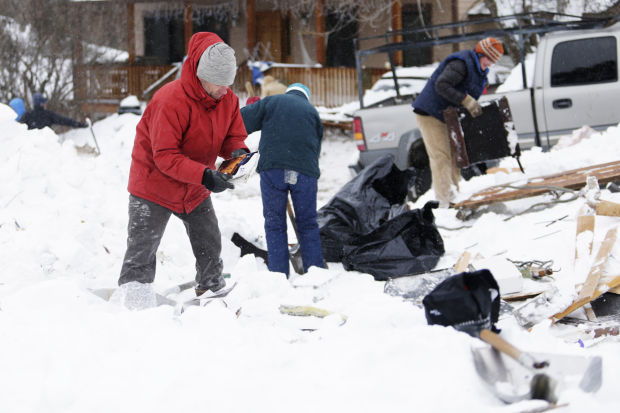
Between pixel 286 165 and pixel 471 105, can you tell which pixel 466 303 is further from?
pixel 471 105

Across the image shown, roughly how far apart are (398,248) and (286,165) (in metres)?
1.07

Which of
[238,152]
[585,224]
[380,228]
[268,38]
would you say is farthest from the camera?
[268,38]

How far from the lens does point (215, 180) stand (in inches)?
138

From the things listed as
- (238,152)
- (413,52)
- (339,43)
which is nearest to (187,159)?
(238,152)

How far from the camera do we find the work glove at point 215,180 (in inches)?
138

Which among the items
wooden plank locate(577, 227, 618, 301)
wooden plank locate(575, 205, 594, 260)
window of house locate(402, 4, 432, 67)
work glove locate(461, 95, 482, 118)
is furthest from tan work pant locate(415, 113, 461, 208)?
window of house locate(402, 4, 432, 67)

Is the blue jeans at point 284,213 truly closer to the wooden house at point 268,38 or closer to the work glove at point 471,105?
the work glove at point 471,105

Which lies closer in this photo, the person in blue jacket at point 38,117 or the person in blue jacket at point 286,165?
the person in blue jacket at point 286,165

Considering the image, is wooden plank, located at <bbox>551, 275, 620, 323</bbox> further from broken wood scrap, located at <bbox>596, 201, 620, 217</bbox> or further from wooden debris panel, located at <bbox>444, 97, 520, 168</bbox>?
wooden debris panel, located at <bbox>444, 97, 520, 168</bbox>

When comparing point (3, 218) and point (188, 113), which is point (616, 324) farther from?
point (3, 218)

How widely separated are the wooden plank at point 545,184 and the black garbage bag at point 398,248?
852mm

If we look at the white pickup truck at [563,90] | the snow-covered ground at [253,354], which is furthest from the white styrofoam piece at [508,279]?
the white pickup truck at [563,90]

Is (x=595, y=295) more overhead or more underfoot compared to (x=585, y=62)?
more underfoot

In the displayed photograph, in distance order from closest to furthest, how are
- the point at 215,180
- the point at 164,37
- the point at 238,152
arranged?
the point at 215,180, the point at 238,152, the point at 164,37
